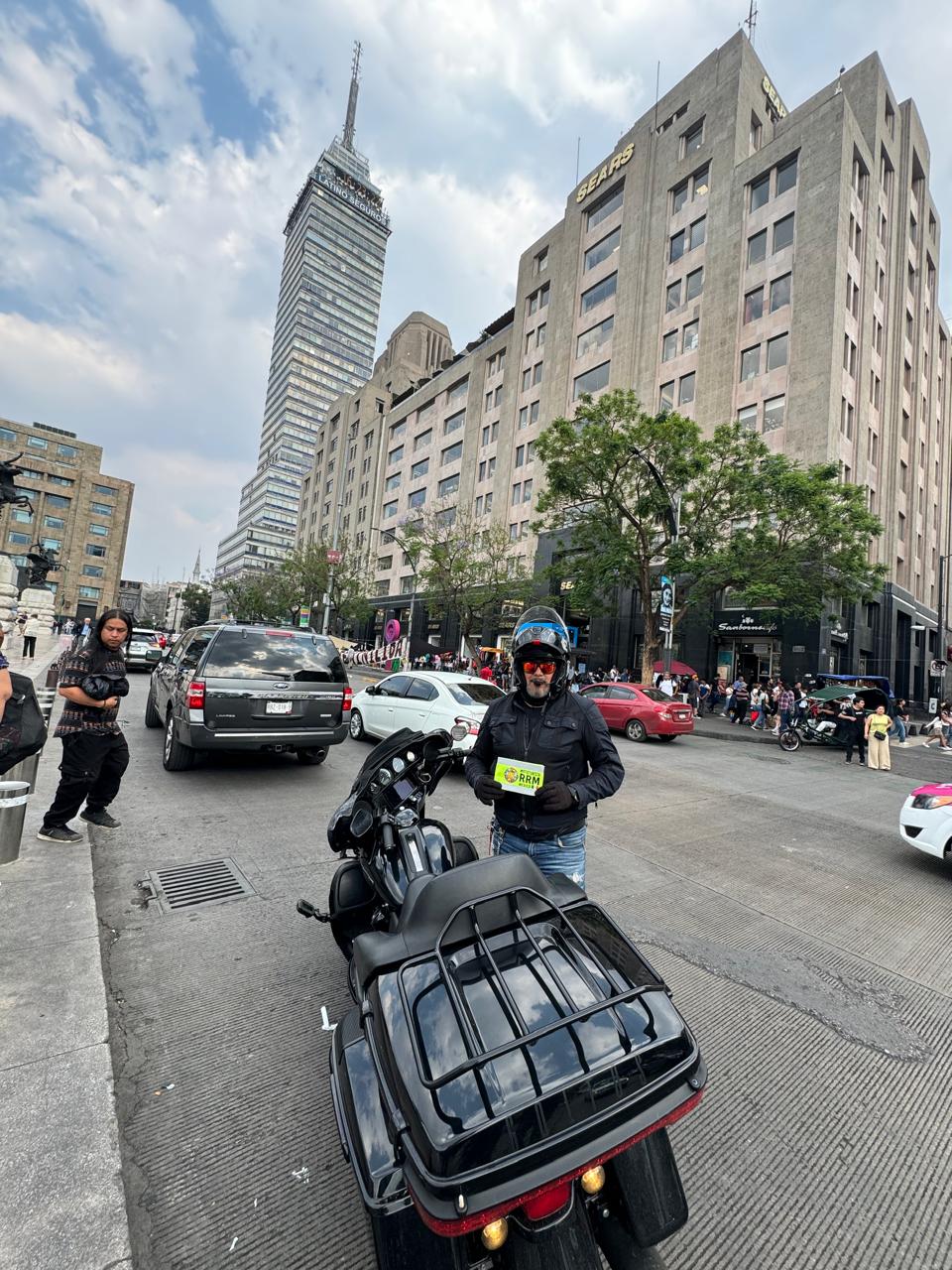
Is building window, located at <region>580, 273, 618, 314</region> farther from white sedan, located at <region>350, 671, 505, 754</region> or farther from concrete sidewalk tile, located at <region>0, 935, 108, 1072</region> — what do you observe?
concrete sidewalk tile, located at <region>0, 935, 108, 1072</region>

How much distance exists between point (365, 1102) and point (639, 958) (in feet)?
2.81

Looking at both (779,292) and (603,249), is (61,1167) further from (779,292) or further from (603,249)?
(603,249)

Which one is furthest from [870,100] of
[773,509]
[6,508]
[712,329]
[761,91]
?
[6,508]

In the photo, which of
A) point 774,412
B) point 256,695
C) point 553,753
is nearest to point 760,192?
point 774,412

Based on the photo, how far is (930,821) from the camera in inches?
212

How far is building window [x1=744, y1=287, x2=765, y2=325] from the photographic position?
2877cm

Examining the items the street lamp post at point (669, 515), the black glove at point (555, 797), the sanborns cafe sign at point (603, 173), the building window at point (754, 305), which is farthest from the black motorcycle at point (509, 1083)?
the sanborns cafe sign at point (603, 173)

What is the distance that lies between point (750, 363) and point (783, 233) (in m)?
6.62

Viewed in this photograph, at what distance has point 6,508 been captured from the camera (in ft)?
261

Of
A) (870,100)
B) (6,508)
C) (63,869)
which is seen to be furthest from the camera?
(6,508)

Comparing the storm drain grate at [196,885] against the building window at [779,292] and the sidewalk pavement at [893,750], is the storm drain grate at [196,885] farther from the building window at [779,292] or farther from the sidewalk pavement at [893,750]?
the building window at [779,292]

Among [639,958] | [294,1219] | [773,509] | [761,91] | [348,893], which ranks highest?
[761,91]

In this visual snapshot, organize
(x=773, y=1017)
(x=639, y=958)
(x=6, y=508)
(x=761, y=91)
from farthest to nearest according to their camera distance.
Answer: (x=6, y=508) → (x=761, y=91) → (x=773, y=1017) → (x=639, y=958)

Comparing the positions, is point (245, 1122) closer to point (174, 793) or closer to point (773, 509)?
point (174, 793)
